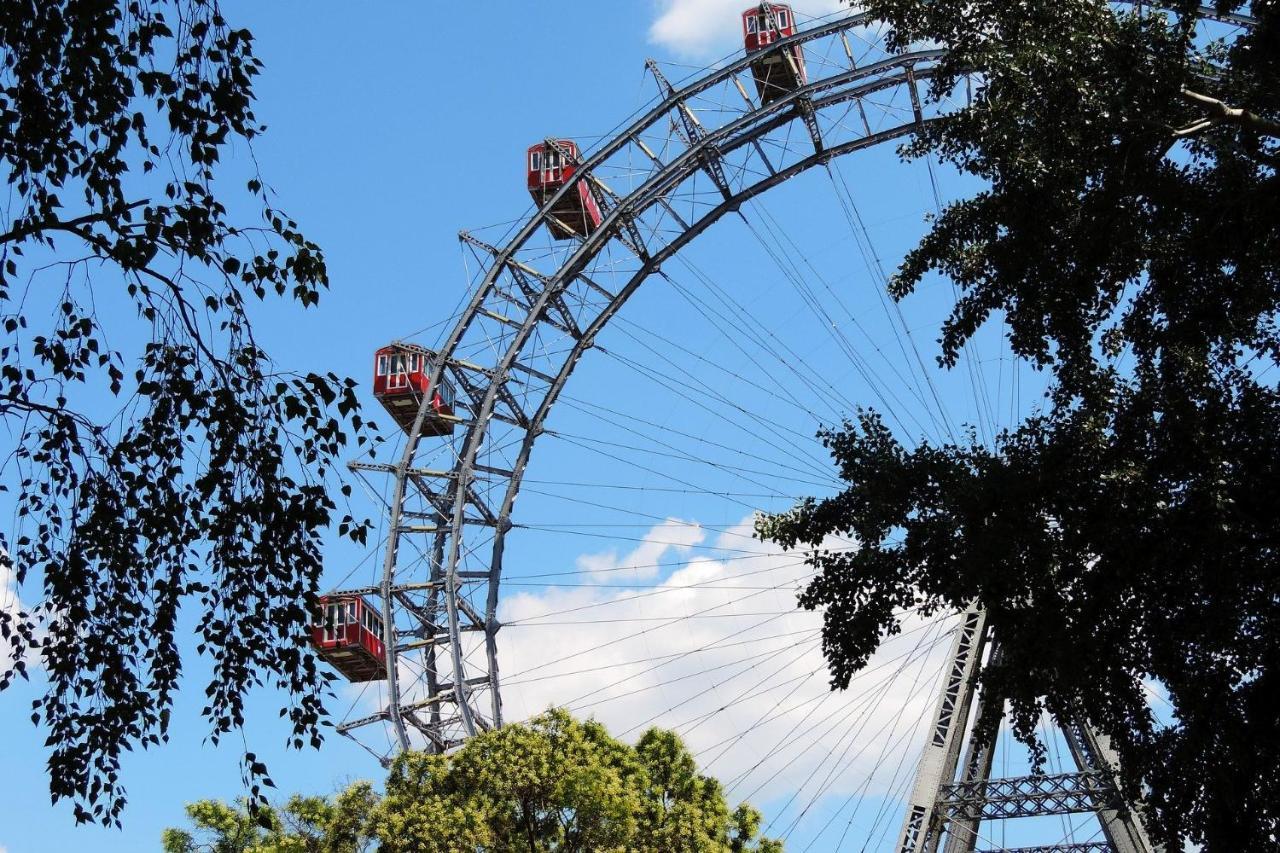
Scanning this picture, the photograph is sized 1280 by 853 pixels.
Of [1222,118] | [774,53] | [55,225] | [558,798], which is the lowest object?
[55,225]

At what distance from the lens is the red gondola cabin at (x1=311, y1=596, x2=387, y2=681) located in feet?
123

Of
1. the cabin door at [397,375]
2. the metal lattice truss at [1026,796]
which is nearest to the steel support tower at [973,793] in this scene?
the metal lattice truss at [1026,796]

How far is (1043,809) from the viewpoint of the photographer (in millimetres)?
30484

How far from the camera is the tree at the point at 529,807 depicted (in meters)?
30.5

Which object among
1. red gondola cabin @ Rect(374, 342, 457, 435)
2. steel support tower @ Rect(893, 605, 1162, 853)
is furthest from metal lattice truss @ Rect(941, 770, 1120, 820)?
red gondola cabin @ Rect(374, 342, 457, 435)

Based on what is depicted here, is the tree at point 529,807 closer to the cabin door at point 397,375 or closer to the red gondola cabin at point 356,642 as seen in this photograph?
the red gondola cabin at point 356,642


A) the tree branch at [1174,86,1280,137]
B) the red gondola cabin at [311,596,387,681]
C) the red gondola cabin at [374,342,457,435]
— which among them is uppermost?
the red gondola cabin at [374,342,457,435]

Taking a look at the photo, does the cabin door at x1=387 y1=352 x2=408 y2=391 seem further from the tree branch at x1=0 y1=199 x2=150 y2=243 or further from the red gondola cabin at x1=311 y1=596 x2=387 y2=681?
the tree branch at x1=0 y1=199 x2=150 y2=243

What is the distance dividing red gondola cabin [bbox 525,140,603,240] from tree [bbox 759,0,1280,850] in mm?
21873

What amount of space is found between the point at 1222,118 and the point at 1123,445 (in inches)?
133

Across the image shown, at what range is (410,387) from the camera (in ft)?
131

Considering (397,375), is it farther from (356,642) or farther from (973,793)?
(973,793)

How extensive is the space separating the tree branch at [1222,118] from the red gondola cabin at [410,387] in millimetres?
27044

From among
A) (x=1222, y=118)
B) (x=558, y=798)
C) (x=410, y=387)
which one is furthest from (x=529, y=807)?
(x=1222, y=118)
